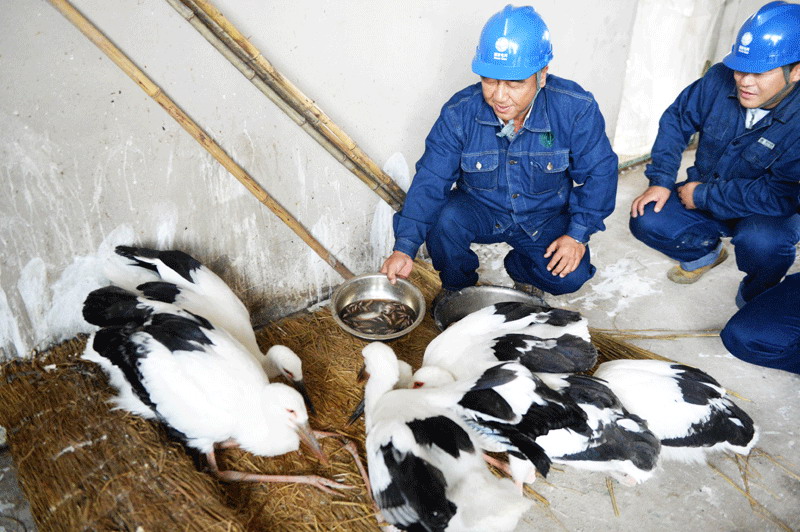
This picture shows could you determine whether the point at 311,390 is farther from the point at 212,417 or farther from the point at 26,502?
the point at 26,502

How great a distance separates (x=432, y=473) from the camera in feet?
7.36

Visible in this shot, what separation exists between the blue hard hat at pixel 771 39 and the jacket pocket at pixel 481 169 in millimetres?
1326

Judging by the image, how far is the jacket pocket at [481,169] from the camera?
3219 millimetres

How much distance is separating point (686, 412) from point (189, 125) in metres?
2.57

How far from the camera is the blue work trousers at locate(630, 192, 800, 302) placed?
3.37 meters

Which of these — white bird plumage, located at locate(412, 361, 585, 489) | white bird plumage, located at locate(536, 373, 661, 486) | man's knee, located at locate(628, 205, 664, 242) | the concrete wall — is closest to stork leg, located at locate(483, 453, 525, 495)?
white bird plumage, located at locate(412, 361, 585, 489)

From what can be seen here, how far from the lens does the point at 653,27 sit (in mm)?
4910

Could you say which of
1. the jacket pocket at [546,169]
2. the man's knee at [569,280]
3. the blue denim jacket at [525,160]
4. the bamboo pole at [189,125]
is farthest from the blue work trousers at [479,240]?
the bamboo pole at [189,125]

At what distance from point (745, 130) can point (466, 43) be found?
5.36 ft

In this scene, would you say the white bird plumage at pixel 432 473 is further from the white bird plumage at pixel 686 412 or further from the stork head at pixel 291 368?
the white bird plumage at pixel 686 412

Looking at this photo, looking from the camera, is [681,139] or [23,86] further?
[681,139]

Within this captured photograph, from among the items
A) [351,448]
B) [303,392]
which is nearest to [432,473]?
[351,448]

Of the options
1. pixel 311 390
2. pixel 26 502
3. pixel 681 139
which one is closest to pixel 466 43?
pixel 681 139

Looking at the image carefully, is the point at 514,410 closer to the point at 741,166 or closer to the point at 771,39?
the point at 741,166
